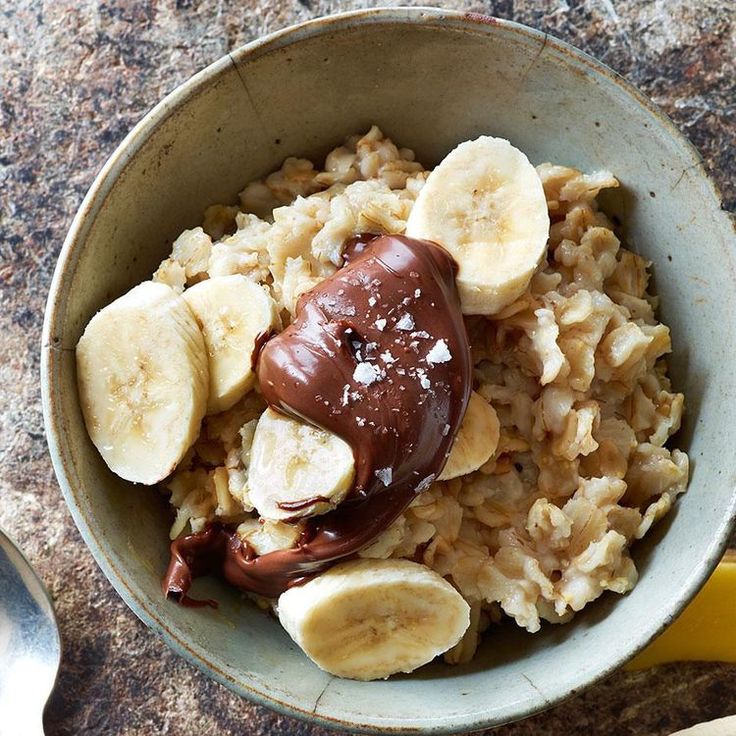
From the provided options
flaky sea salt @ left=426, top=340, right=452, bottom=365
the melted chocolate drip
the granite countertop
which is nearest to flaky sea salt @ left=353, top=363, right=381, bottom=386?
the melted chocolate drip

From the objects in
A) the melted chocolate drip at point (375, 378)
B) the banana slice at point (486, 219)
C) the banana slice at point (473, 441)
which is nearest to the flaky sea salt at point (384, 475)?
the melted chocolate drip at point (375, 378)

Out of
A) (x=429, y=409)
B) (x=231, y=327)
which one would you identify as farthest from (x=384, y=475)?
(x=231, y=327)

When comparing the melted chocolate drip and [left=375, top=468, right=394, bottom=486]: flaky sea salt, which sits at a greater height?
the melted chocolate drip

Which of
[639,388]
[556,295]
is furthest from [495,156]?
[639,388]

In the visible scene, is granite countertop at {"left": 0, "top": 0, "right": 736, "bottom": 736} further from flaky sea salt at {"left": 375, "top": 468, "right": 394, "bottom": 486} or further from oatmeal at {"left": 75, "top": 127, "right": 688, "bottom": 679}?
flaky sea salt at {"left": 375, "top": 468, "right": 394, "bottom": 486}

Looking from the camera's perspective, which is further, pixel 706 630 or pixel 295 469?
pixel 706 630

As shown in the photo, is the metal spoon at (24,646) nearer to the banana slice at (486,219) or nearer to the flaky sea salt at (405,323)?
the flaky sea salt at (405,323)

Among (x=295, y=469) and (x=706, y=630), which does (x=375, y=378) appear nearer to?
(x=295, y=469)
